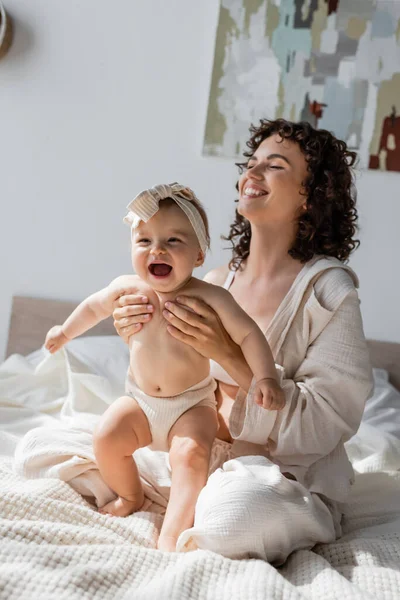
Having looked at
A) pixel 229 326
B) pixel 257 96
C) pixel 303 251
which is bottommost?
pixel 229 326

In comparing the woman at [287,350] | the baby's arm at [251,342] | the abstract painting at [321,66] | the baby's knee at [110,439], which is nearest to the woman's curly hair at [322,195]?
the woman at [287,350]

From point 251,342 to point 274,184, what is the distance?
1.49ft

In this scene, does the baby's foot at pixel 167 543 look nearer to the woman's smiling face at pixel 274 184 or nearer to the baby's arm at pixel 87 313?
the baby's arm at pixel 87 313

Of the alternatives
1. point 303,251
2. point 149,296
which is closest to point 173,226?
point 149,296

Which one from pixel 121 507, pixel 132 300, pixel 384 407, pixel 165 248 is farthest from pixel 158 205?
pixel 384 407

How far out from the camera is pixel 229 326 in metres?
1.55

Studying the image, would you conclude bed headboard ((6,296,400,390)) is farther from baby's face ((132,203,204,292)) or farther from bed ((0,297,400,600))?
baby's face ((132,203,204,292))

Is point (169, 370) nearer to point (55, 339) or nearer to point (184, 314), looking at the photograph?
point (184, 314)

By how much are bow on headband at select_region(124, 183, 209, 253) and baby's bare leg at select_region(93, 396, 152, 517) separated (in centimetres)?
40

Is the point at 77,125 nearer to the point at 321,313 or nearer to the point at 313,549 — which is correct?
the point at 321,313

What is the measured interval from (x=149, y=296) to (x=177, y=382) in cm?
20

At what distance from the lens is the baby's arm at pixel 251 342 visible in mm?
1437

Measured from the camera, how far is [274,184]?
1.76 metres

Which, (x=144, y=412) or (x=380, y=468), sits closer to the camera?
(x=144, y=412)
